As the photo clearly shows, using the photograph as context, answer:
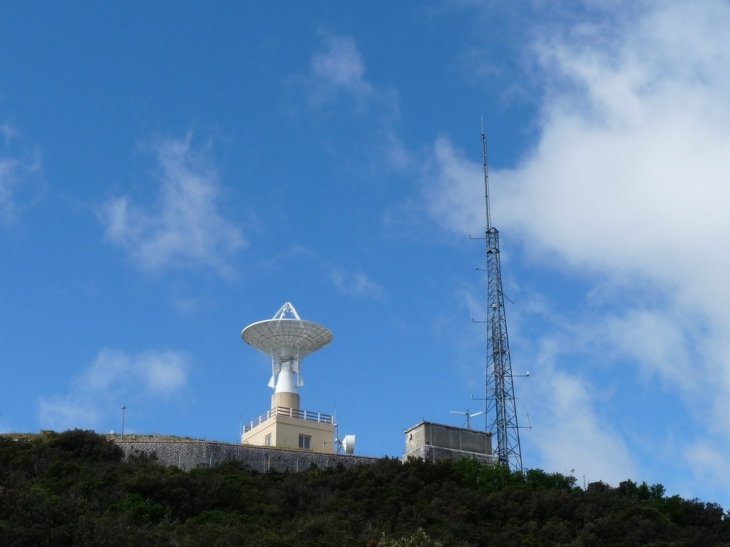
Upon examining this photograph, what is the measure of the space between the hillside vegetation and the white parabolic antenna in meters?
8.58

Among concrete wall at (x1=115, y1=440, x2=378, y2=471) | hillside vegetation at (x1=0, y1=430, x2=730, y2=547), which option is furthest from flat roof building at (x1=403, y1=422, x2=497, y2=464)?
concrete wall at (x1=115, y1=440, x2=378, y2=471)

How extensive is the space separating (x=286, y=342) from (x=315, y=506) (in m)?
15.2

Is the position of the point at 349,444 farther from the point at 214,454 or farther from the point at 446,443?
the point at 214,454

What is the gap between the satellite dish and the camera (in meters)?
49.5

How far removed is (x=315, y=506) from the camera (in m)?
36.9

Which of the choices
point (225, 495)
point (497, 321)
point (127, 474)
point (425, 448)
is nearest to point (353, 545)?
point (225, 495)

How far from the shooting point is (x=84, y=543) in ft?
A: 78.4

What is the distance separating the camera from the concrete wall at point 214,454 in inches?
1741

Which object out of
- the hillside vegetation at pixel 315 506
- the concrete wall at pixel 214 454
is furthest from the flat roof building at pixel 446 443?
the concrete wall at pixel 214 454

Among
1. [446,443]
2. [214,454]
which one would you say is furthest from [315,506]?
[446,443]

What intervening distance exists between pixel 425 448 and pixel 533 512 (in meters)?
8.37

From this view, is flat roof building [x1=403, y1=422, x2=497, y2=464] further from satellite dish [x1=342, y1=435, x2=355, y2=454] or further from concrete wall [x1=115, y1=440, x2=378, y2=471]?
concrete wall [x1=115, y1=440, x2=378, y2=471]

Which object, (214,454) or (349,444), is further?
(349,444)

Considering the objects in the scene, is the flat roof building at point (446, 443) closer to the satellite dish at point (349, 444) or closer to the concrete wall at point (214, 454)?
the satellite dish at point (349, 444)
